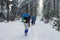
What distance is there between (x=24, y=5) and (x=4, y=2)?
560 inches

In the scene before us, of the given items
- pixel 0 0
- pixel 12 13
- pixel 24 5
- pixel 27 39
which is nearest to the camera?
pixel 27 39

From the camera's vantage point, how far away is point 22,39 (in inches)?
438

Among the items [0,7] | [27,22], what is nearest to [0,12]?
[0,7]

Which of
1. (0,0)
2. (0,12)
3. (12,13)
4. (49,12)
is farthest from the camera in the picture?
(12,13)

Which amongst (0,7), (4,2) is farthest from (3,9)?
(4,2)

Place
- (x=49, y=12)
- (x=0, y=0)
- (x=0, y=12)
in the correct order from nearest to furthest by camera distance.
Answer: (x=49, y=12), (x=0, y=0), (x=0, y=12)

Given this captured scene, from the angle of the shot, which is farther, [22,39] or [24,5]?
[24,5]

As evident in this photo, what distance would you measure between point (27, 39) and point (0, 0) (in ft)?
101

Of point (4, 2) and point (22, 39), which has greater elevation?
point (4, 2)

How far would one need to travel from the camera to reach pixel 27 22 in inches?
481

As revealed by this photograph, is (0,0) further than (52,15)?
Yes

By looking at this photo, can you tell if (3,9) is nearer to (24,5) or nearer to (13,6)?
(13,6)

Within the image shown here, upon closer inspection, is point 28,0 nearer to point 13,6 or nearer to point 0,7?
point 13,6

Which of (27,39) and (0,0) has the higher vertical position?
(0,0)
